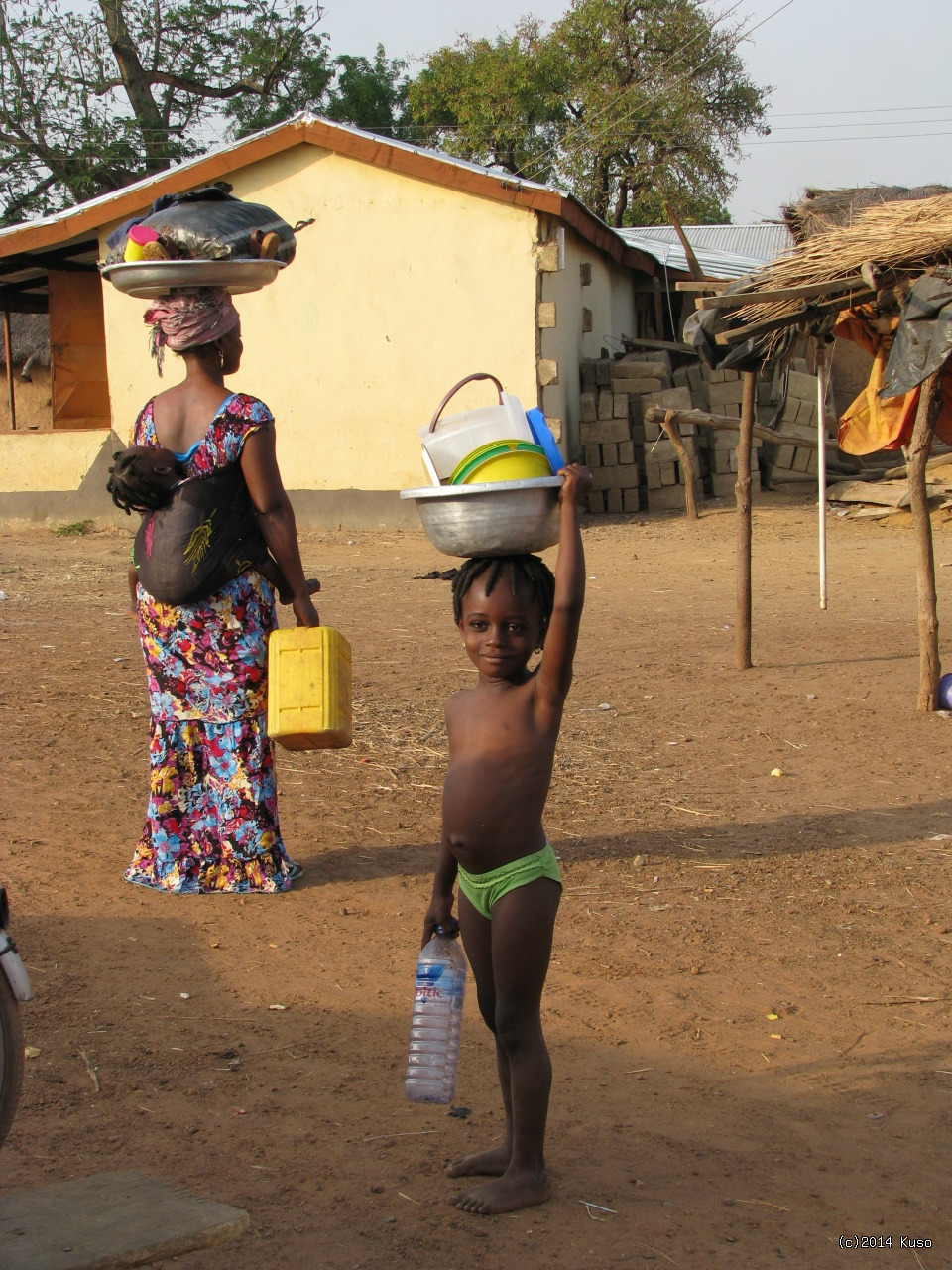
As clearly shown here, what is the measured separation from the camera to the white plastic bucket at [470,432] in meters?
2.58

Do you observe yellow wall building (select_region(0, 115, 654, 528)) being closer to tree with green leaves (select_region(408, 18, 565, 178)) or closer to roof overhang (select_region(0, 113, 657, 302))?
roof overhang (select_region(0, 113, 657, 302))

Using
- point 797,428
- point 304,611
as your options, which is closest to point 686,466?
point 797,428

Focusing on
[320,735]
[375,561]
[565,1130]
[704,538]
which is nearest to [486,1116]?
[565,1130]

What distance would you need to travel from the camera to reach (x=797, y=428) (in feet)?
53.8

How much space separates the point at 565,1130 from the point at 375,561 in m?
10.2

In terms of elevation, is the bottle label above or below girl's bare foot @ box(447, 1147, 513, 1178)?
above

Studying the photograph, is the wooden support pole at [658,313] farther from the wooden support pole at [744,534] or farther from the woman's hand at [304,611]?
the woman's hand at [304,611]

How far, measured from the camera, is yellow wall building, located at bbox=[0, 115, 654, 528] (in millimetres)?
14078

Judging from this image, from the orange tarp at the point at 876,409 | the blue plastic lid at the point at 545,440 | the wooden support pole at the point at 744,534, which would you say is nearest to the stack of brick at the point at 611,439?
the wooden support pole at the point at 744,534

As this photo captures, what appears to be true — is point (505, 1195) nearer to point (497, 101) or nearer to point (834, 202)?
point (834, 202)

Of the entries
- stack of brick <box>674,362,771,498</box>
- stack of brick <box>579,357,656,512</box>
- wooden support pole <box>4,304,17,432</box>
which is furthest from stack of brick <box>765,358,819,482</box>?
wooden support pole <box>4,304,17,432</box>

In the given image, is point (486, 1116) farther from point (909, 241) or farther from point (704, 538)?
point (704, 538)

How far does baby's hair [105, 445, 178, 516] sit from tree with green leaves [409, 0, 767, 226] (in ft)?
83.5

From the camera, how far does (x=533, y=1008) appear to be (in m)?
2.44
